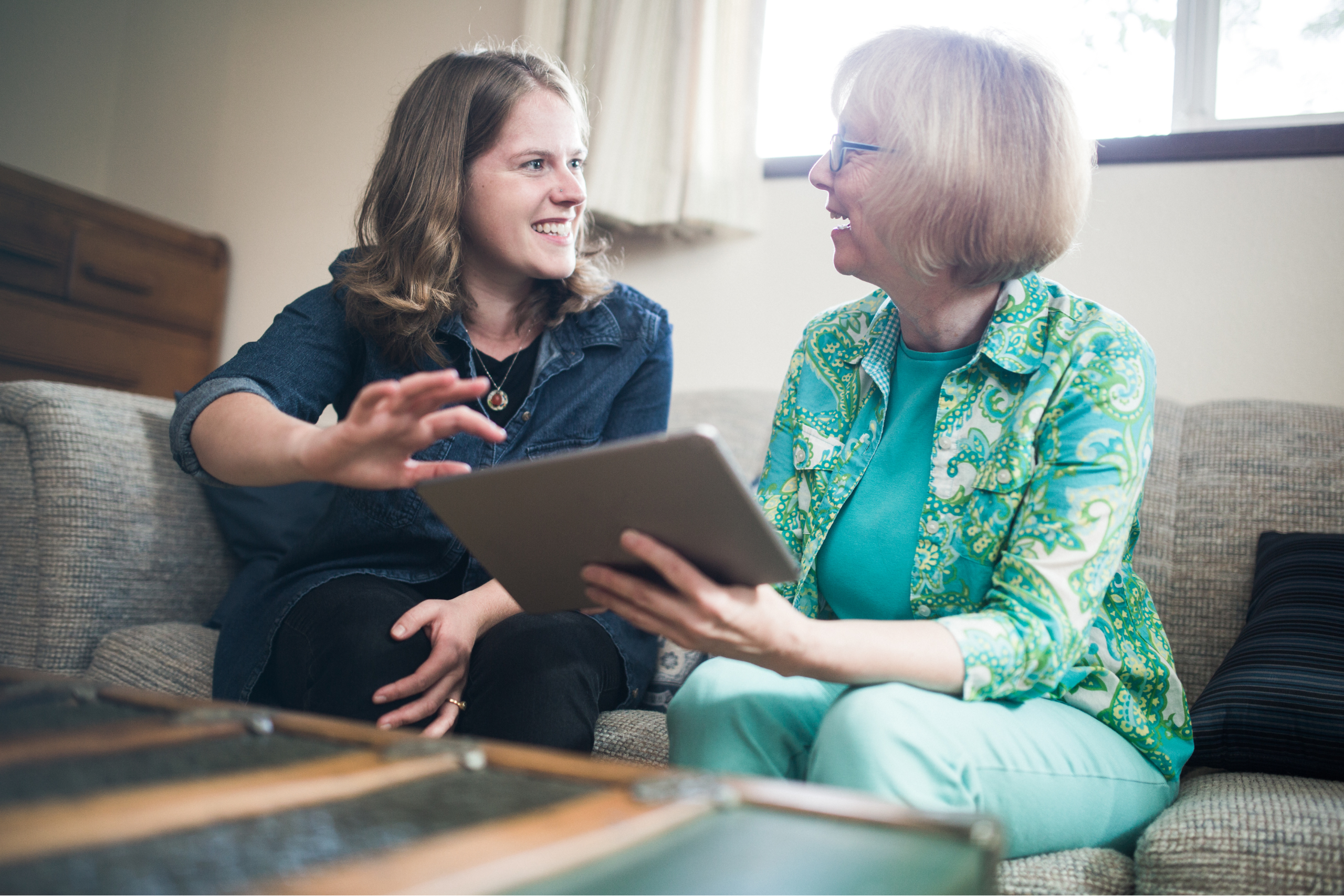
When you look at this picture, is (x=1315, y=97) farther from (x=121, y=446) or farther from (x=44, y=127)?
(x=44, y=127)

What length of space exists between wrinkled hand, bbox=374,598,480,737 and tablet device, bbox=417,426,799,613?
0.26m

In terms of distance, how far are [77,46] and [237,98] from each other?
2.00 feet

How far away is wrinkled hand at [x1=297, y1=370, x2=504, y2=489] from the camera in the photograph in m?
0.73

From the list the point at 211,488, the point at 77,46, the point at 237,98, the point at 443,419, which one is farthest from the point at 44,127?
the point at 443,419

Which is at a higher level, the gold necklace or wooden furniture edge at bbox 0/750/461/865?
the gold necklace

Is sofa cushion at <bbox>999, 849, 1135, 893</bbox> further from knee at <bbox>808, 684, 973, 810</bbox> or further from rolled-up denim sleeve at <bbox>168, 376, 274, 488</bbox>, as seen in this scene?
rolled-up denim sleeve at <bbox>168, 376, 274, 488</bbox>

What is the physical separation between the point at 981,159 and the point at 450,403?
22.6 inches

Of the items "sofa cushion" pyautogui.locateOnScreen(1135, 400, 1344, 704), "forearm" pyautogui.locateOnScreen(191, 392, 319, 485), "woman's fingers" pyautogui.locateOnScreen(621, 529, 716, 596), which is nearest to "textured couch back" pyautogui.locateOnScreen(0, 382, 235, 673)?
"forearm" pyautogui.locateOnScreen(191, 392, 319, 485)

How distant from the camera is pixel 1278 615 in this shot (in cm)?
108

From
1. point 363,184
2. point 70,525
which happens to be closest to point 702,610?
point 70,525

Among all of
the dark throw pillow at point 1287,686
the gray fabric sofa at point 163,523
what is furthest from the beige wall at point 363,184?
the dark throw pillow at point 1287,686

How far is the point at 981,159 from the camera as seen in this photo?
95cm

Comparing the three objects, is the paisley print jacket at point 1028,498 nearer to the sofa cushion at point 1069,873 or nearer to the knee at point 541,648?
the sofa cushion at point 1069,873

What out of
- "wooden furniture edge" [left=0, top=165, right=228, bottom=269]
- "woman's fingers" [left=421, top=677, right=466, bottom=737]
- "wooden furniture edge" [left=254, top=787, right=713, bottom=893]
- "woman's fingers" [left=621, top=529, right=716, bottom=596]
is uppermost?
"wooden furniture edge" [left=0, top=165, right=228, bottom=269]
